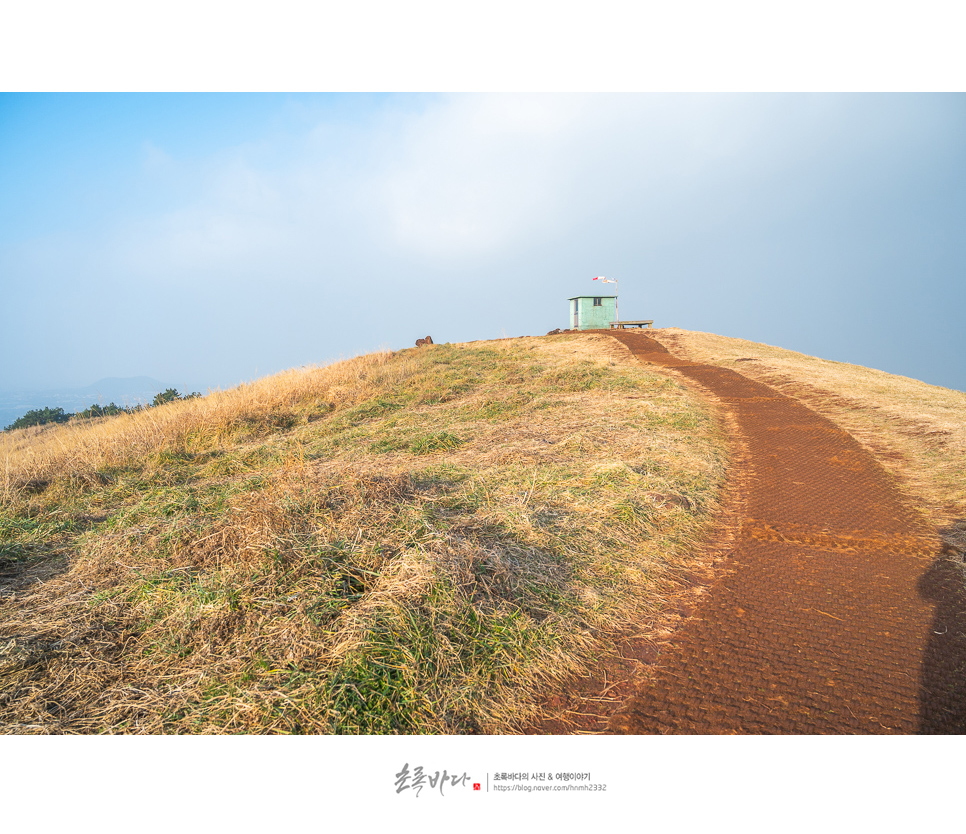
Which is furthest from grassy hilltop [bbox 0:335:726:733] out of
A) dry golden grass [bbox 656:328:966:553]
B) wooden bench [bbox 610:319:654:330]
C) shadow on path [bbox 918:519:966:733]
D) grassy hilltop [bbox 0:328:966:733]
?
wooden bench [bbox 610:319:654:330]

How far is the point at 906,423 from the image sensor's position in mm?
7996

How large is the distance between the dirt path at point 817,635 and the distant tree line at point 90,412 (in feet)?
41.1

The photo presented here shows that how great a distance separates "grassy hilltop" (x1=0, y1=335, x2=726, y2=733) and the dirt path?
1.38 feet

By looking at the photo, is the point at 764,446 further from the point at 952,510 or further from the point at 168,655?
the point at 168,655

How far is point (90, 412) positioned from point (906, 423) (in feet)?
65.7

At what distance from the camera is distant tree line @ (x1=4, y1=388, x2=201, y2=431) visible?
12852mm

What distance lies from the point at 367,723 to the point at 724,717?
1.71 meters

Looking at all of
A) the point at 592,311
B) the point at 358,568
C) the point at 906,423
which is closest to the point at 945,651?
the point at 358,568

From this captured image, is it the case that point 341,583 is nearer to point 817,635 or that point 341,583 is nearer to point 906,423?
point 817,635

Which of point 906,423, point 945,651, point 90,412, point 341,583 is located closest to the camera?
point 945,651

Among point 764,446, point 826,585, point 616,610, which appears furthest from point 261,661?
point 764,446

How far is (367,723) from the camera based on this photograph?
222cm

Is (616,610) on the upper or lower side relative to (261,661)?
lower

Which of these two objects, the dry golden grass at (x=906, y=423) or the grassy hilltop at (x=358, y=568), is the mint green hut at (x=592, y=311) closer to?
the dry golden grass at (x=906, y=423)
